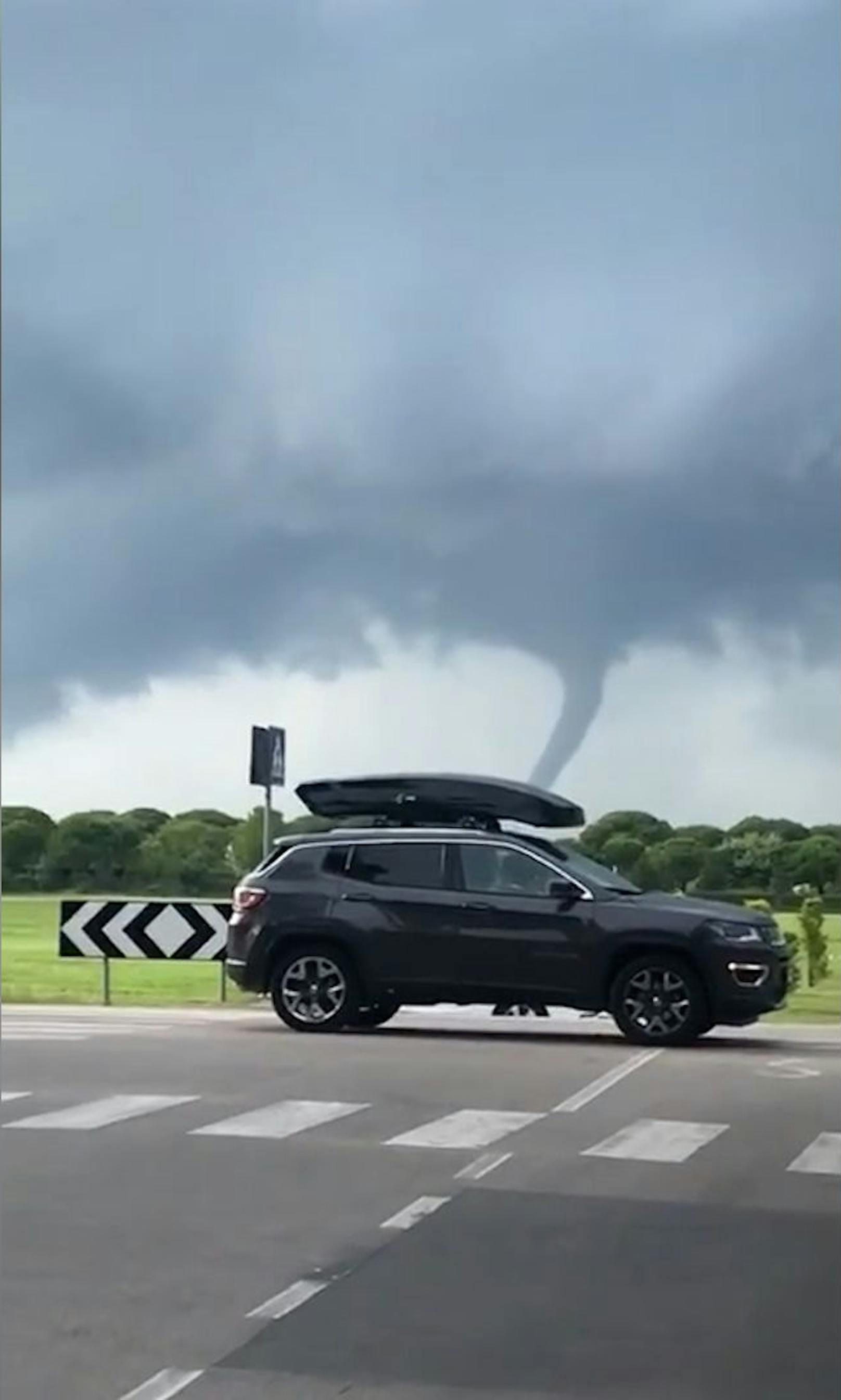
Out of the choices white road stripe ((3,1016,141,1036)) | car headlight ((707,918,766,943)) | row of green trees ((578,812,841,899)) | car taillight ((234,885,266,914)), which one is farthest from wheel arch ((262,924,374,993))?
row of green trees ((578,812,841,899))

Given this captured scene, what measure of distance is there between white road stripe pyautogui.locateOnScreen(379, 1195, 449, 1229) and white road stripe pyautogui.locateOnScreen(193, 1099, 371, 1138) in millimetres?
748

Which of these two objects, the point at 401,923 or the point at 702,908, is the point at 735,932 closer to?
the point at 702,908

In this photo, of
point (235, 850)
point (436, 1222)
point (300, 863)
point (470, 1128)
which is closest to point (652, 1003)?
point (470, 1128)

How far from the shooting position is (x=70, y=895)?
2848mm

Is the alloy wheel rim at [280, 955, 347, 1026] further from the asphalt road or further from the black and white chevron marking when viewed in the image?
the black and white chevron marking

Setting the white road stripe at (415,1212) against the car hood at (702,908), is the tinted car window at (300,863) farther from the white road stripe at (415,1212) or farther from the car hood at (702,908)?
the white road stripe at (415,1212)

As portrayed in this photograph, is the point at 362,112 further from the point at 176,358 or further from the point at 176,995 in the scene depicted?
the point at 176,995

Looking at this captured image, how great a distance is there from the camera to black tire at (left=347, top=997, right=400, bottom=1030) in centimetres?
603

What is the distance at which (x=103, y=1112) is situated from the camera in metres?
7.22

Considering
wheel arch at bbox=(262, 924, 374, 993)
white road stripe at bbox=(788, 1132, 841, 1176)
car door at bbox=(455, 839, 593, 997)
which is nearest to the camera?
white road stripe at bbox=(788, 1132, 841, 1176)

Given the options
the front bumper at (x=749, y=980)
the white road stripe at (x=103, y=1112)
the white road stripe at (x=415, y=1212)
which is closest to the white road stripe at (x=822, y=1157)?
the front bumper at (x=749, y=980)

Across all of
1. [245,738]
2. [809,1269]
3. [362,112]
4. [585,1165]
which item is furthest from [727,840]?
[585,1165]

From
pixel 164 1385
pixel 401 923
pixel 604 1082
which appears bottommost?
pixel 164 1385

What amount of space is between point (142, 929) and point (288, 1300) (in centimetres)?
143
